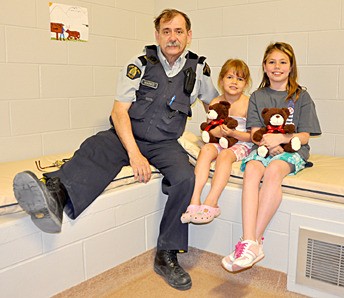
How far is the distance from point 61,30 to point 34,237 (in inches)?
51.7

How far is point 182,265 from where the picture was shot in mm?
2104

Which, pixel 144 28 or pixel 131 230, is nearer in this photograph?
pixel 131 230

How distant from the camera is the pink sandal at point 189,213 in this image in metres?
1.85

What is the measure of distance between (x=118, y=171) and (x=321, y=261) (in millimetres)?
962

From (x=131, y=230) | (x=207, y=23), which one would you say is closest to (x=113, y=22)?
(x=207, y=23)

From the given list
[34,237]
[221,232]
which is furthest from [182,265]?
[34,237]

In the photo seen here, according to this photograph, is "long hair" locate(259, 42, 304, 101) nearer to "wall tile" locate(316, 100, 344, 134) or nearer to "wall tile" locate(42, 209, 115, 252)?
"wall tile" locate(316, 100, 344, 134)

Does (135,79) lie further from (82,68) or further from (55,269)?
(55,269)

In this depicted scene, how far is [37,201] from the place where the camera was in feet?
4.90

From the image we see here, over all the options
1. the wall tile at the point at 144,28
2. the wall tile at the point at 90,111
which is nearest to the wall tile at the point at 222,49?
the wall tile at the point at 144,28

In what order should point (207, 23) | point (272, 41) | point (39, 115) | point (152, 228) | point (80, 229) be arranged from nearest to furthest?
point (80, 229), point (152, 228), point (39, 115), point (272, 41), point (207, 23)

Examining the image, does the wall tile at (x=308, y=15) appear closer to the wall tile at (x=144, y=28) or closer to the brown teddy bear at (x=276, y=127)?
the brown teddy bear at (x=276, y=127)

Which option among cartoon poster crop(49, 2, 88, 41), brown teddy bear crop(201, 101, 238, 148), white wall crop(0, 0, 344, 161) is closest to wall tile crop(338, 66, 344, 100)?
white wall crop(0, 0, 344, 161)

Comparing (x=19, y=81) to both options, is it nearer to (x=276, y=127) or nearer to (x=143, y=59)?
(x=143, y=59)
